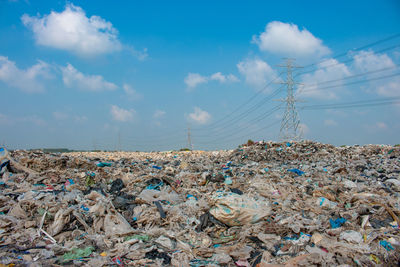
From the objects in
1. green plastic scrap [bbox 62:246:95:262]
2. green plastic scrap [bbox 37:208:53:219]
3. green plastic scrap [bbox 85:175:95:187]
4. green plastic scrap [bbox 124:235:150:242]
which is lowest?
green plastic scrap [bbox 62:246:95:262]

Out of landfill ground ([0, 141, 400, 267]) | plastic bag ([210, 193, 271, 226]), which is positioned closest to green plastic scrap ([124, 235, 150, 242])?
landfill ground ([0, 141, 400, 267])

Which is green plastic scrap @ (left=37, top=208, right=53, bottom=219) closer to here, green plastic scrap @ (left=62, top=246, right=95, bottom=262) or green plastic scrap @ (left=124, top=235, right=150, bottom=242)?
green plastic scrap @ (left=62, top=246, right=95, bottom=262)

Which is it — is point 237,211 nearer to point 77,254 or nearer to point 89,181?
point 77,254

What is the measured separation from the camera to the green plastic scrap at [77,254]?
166 inches

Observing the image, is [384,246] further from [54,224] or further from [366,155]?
[366,155]

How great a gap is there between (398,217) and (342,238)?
160 cm

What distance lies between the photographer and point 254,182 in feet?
27.5

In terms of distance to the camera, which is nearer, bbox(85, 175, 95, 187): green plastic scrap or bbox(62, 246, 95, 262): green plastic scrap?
bbox(62, 246, 95, 262): green plastic scrap

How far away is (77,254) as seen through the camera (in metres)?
4.32

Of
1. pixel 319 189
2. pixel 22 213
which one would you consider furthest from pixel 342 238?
pixel 22 213

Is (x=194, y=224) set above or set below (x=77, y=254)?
above

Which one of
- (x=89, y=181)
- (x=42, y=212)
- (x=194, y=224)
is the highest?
(x=89, y=181)

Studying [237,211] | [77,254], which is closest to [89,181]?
[77,254]

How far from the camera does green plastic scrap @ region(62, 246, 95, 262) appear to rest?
4214mm
